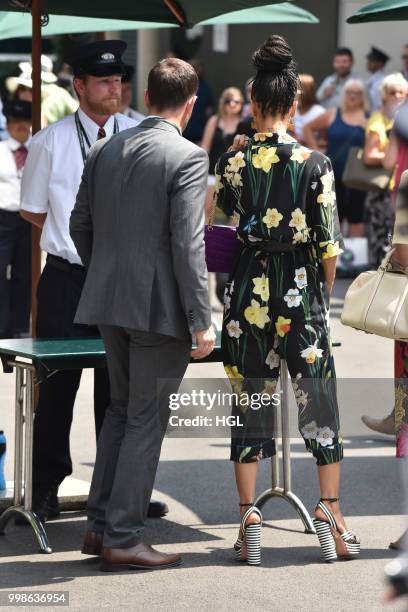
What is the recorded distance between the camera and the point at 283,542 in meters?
5.82

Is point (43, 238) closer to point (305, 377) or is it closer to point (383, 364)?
point (305, 377)

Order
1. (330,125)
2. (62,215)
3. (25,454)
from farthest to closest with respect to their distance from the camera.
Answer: (330,125) → (62,215) → (25,454)

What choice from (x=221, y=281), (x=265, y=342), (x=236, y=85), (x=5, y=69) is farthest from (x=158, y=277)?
(x=236, y=85)

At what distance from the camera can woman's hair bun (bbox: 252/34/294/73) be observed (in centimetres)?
541

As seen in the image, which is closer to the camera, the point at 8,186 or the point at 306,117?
the point at 8,186

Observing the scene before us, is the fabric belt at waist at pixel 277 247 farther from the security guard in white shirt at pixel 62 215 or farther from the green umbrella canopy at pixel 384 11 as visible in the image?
the green umbrella canopy at pixel 384 11

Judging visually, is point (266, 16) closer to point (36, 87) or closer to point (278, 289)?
point (36, 87)

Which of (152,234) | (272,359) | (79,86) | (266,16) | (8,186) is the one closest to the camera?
(152,234)

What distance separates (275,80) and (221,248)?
0.70m

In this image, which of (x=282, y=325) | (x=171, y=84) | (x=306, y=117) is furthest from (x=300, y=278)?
(x=306, y=117)

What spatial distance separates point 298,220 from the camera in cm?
534

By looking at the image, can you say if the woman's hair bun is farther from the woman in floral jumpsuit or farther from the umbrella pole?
the umbrella pole

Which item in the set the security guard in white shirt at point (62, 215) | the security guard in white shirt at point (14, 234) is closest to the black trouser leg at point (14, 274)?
the security guard in white shirt at point (14, 234)

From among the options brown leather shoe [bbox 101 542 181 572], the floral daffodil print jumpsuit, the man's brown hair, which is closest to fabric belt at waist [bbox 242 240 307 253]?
the floral daffodil print jumpsuit
